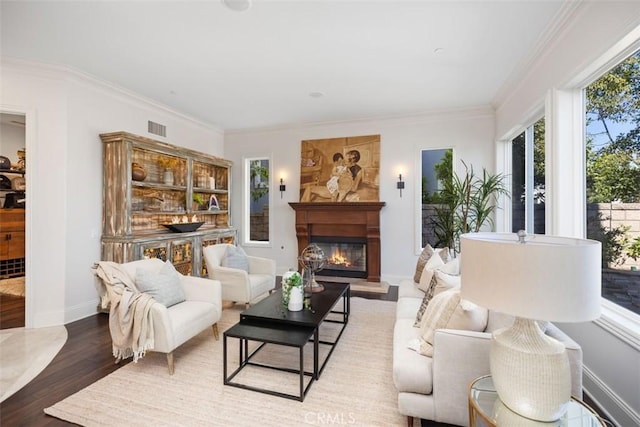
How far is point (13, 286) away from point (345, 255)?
5669 mm

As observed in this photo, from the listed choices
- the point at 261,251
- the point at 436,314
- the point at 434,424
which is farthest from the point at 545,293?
the point at 261,251

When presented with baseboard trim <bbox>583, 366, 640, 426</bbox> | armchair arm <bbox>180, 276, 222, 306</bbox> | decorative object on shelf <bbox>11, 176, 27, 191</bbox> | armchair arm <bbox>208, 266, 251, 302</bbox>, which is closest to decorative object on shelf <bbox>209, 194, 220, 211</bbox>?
armchair arm <bbox>208, 266, 251, 302</bbox>

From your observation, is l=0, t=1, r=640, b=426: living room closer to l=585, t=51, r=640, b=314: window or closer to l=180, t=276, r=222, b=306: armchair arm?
l=585, t=51, r=640, b=314: window

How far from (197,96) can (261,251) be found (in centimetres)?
315

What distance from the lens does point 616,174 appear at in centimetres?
220

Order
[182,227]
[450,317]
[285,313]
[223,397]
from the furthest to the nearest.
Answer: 1. [182,227]
2. [285,313]
3. [223,397]
4. [450,317]

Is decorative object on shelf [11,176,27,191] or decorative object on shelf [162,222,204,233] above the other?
decorative object on shelf [11,176,27,191]

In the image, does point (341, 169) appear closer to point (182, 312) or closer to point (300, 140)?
point (300, 140)

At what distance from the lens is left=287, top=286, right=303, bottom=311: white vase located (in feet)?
8.64

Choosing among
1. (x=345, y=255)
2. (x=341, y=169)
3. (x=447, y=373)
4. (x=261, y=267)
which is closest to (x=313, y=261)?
(x=261, y=267)

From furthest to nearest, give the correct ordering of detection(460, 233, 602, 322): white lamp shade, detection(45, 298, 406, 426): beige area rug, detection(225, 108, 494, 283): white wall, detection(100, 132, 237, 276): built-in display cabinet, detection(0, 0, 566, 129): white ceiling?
detection(225, 108, 494, 283): white wall < detection(100, 132, 237, 276): built-in display cabinet < detection(0, 0, 566, 129): white ceiling < detection(45, 298, 406, 426): beige area rug < detection(460, 233, 602, 322): white lamp shade

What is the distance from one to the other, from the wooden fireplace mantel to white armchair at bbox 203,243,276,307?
4.97ft

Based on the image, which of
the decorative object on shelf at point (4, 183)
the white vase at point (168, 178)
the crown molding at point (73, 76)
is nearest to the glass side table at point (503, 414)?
the white vase at point (168, 178)

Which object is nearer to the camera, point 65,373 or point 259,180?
point 65,373
